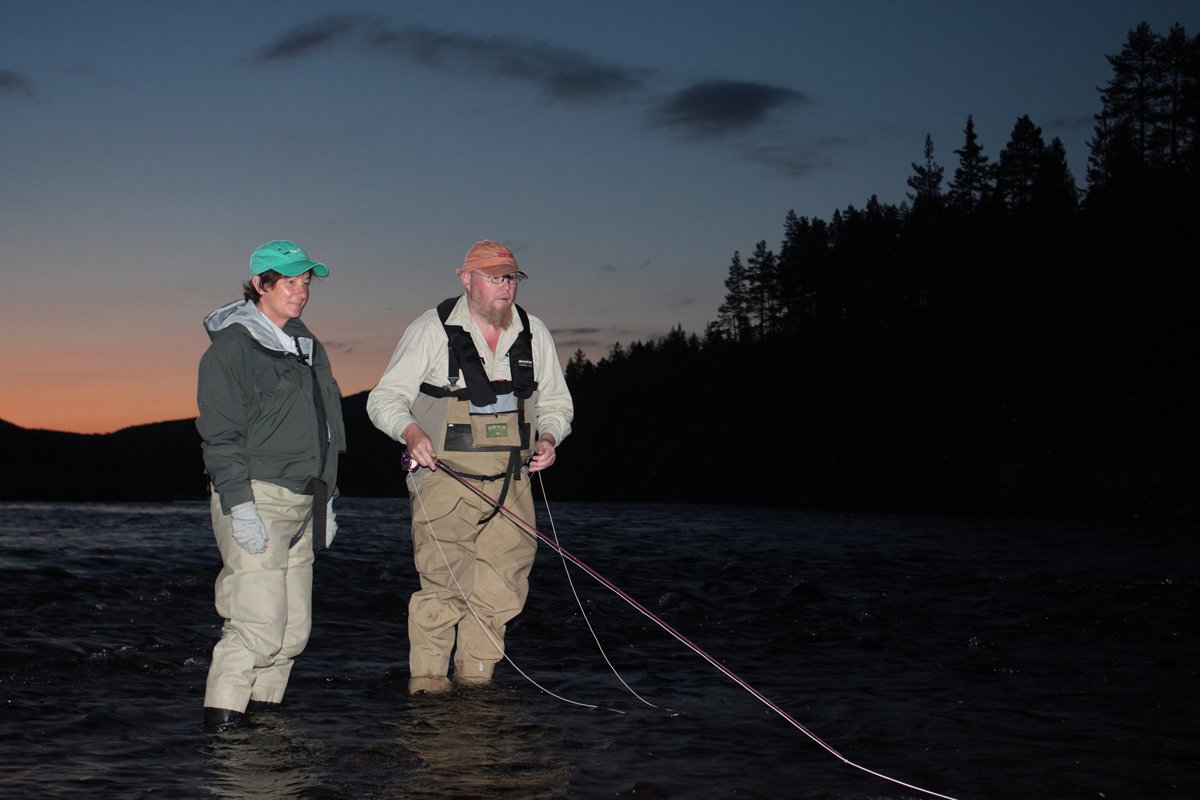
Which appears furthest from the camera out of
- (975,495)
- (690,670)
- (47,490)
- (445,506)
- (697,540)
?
(47,490)

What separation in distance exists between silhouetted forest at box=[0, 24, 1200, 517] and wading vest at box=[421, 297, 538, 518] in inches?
1540

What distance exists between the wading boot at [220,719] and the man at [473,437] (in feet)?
4.48

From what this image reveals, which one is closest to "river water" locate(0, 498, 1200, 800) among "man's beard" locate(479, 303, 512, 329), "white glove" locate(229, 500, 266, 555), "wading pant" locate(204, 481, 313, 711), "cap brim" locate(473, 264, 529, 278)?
"wading pant" locate(204, 481, 313, 711)

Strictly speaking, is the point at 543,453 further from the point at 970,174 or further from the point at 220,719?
the point at 970,174

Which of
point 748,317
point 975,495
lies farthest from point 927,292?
point 748,317

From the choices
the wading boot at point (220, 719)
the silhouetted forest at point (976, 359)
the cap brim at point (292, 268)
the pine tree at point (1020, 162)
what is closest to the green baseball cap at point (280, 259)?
the cap brim at point (292, 268)

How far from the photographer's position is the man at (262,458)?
5.37 m

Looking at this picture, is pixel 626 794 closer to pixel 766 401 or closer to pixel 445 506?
pixel 445 506

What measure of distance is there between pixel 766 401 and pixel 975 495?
1349 inches

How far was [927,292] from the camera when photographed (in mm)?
75312

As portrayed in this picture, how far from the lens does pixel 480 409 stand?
21.7 feet

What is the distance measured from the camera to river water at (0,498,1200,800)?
16.5ft

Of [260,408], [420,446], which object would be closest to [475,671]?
[420,446]

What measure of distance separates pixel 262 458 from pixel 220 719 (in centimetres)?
141
